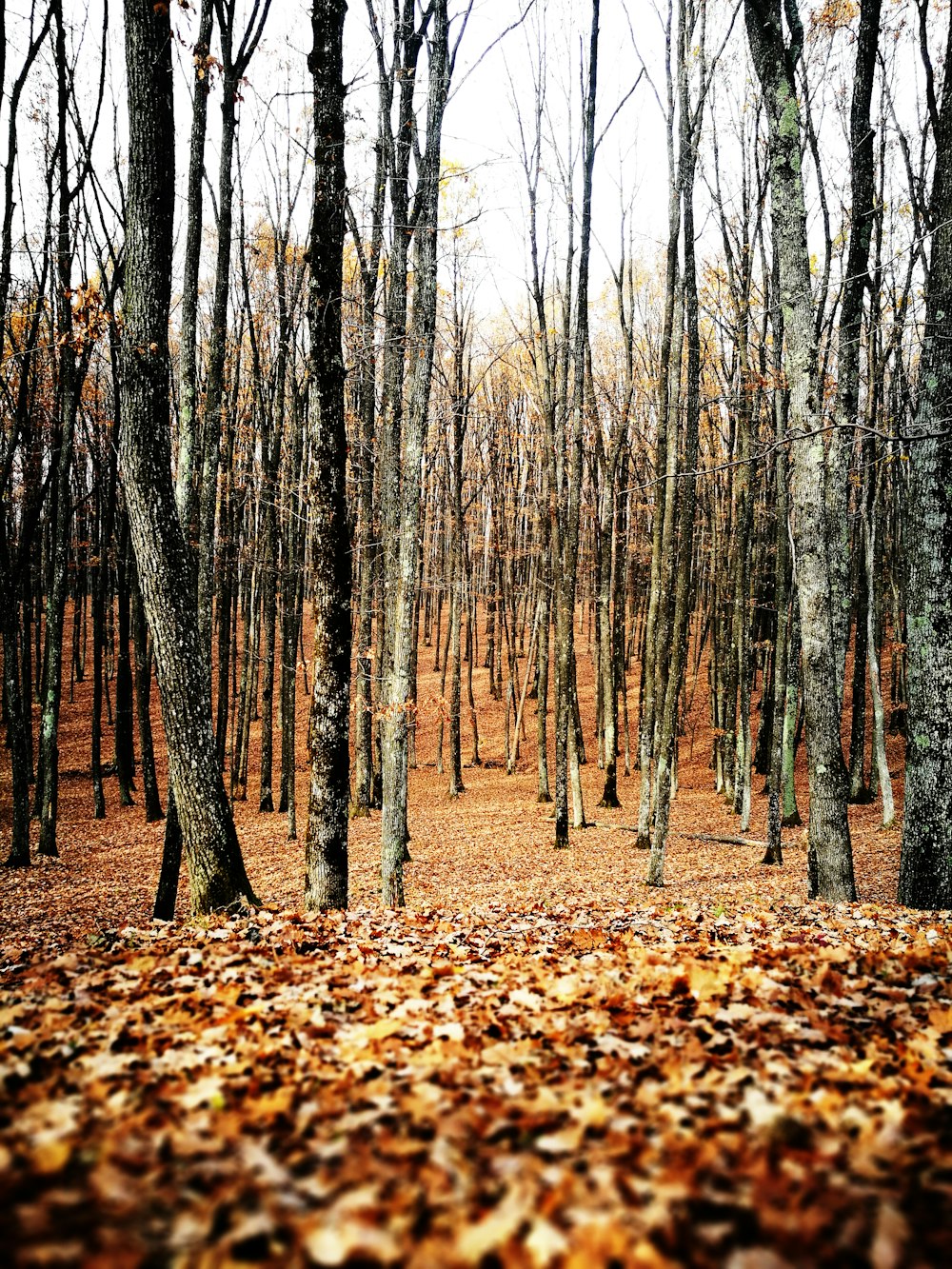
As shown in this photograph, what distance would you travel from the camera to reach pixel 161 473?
246 inches

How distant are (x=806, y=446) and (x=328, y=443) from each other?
14.2 feet

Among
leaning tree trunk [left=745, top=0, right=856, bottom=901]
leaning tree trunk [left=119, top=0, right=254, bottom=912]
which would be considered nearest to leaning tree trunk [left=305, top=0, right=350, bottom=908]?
leaning tree trunk [left=119, top=0, right=254, bottom=912]

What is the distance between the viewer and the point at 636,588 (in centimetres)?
3475

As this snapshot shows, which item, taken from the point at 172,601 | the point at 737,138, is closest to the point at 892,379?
the point at 737,138

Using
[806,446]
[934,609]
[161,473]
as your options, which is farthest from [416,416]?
[934,609]

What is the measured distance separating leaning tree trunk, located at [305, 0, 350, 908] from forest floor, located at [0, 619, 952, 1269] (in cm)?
133

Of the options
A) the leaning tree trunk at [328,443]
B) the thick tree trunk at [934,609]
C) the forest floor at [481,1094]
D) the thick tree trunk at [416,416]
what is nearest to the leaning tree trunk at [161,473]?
the forest floor at [481,1094]

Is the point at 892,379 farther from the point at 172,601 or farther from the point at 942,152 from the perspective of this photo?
the point at 172,601

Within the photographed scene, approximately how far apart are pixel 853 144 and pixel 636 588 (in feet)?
88.1

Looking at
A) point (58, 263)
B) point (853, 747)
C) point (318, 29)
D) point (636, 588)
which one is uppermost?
point (58, 263)

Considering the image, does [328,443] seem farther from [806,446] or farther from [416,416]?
[806,446]

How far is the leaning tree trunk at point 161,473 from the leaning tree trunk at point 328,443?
0.91m

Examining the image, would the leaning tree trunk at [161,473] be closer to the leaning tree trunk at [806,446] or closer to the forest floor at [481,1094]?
the forest floor at [481,1094]

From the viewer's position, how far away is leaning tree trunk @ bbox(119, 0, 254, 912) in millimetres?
6055
